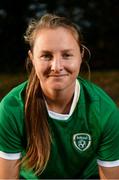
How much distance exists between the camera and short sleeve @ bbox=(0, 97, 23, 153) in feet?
6.81

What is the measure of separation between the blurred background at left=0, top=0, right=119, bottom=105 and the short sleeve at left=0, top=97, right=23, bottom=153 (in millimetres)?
4268

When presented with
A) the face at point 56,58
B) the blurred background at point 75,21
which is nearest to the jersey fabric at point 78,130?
the face at point 56,58

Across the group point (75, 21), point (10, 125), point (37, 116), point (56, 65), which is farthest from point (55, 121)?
point (75, 21)

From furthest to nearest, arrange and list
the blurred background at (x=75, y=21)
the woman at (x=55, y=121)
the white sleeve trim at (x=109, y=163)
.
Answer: the blurred background at (x=75, y=21), the white sleeve trim at (x=109, y=163), the woman at (x=55, y=121)

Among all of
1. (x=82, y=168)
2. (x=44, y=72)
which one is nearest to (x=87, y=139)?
(x=82, y=168)

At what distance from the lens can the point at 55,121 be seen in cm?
214

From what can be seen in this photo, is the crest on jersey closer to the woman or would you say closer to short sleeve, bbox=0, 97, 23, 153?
the woman

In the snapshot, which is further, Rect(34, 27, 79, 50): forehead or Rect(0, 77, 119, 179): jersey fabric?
Rect(0, 77, 119, 179): jersey fabric

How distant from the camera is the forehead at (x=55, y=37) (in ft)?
6.45

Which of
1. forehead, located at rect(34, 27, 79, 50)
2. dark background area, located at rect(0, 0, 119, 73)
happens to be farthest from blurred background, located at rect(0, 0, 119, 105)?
forehead, located at rect(34, 27, 79, 50)

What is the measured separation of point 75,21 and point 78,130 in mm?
4461

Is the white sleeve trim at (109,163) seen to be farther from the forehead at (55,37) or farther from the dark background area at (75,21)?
the dark background area at (75,21)

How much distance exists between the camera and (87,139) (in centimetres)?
216

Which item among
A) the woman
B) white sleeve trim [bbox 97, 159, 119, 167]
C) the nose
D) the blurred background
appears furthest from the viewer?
the blurred background
